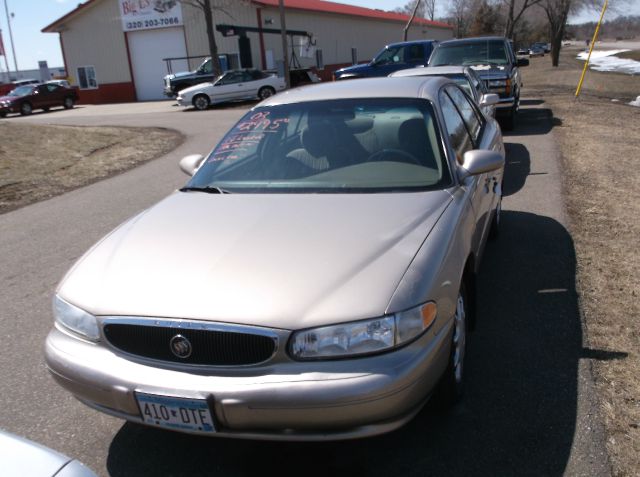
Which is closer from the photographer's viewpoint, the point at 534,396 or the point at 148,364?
the point at 148,364

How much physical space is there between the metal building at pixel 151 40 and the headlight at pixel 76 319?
99.0 ft

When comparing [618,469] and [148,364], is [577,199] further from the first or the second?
[148,364]

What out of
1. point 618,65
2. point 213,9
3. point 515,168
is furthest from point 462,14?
point 515,168

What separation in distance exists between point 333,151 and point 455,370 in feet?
5.39

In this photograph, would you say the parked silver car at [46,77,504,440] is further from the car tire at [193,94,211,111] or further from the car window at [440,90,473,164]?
the car tire at [193,94,211,111]

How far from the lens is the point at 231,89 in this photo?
24781 mm

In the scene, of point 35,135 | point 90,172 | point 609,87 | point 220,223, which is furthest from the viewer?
point 609,87

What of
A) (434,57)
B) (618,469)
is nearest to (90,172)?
(434,57)

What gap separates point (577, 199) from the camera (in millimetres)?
7008

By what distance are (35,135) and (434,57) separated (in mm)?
10091

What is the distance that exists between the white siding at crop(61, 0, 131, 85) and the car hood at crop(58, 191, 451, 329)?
117 feet

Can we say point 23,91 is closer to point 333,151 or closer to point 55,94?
point 55,94

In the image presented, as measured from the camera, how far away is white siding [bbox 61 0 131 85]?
35562 mm

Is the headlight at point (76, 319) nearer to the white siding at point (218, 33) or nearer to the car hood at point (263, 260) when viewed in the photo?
the car hood at point (263, 260)
